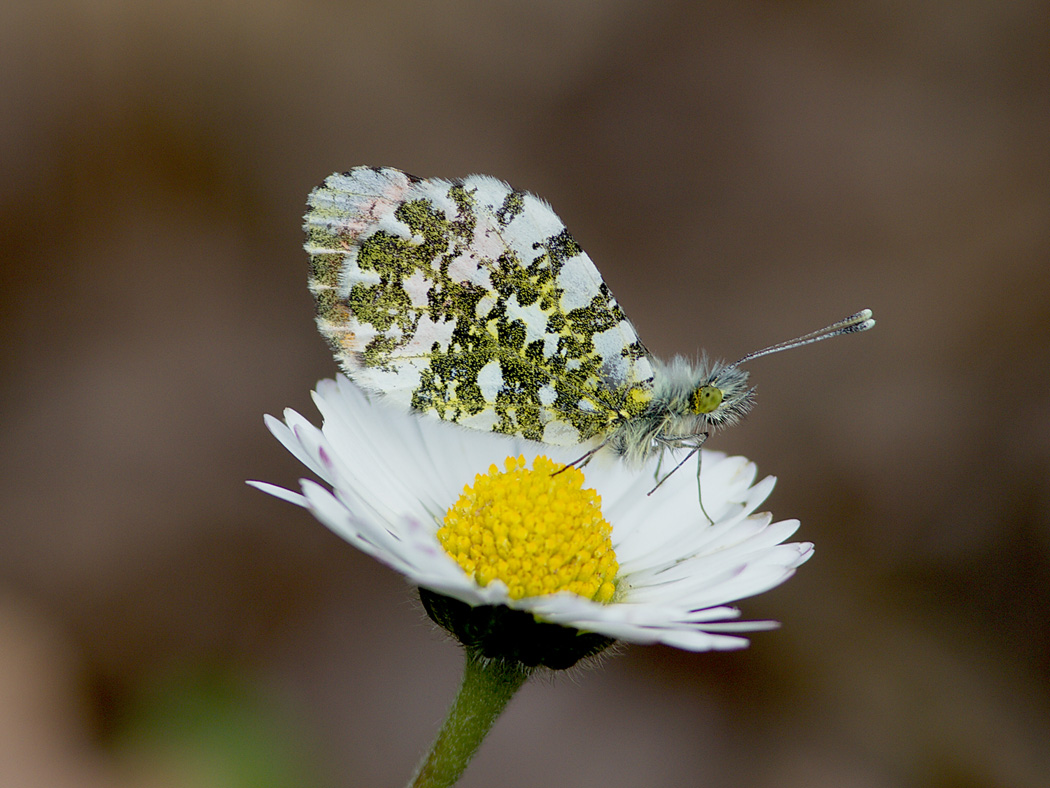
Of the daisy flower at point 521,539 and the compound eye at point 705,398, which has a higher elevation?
the compound eye at point 705,398

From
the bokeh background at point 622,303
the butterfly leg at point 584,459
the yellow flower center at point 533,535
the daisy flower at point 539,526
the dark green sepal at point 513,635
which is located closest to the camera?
the daisy flower at point 539,526

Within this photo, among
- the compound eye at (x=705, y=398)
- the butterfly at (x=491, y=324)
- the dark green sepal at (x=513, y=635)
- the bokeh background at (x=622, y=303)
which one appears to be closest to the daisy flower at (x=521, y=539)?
the dark green sepal at (x=513, y=635)

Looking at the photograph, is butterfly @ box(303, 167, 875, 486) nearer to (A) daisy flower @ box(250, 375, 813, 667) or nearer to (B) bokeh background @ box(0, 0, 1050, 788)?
(A) daisy flower @ box(250, 375, 813, 667)

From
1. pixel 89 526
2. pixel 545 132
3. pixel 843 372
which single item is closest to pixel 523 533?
pixel 89 526

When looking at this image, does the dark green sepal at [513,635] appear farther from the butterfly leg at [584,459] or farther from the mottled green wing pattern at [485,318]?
the mottled green wing pattern at [485,318]

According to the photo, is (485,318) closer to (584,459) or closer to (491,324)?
(491,324)

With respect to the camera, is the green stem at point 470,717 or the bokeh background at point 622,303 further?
the bokeh background at point 622,303

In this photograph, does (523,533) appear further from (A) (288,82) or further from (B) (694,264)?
(A) (288,82)
